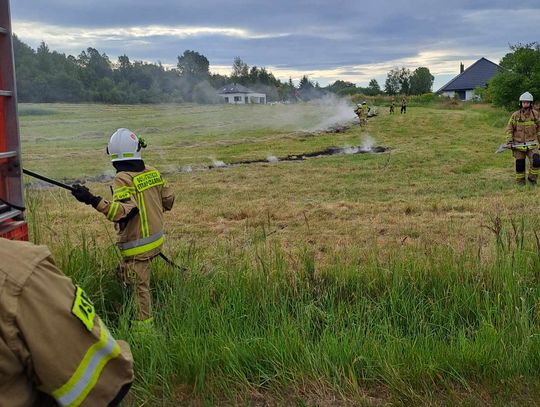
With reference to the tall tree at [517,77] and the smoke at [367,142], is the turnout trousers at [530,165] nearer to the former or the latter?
the smoke at [367,142]

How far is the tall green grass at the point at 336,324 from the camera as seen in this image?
2.49m

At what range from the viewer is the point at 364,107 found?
2786 cm

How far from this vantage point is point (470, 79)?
229 ft

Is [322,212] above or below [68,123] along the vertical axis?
below

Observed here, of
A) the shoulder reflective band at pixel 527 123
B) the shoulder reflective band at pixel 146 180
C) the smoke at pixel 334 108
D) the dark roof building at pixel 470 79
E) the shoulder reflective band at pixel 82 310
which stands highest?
the dark roof building at pixel 470 79

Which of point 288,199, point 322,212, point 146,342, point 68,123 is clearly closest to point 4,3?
point 146,342

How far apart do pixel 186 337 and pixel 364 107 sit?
26.2m

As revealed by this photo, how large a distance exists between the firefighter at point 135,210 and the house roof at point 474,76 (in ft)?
229

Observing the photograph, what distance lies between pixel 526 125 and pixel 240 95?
122 feet

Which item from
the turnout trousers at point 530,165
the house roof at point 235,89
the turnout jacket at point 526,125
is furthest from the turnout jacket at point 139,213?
the house roof at point 235,89

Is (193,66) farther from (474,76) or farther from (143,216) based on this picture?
(474,76)

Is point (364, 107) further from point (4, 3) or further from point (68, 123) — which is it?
point (4, 3)

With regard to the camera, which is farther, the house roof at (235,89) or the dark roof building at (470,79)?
the dark roof building at (470,79)

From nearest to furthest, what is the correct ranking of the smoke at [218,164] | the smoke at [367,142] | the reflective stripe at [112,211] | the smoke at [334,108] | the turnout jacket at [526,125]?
the reflective stripe at [112,211] < the turnout jacket at [526,125] < the smoke at [218,164] < the smoke at [367,142] < the smoke at [334,108]
